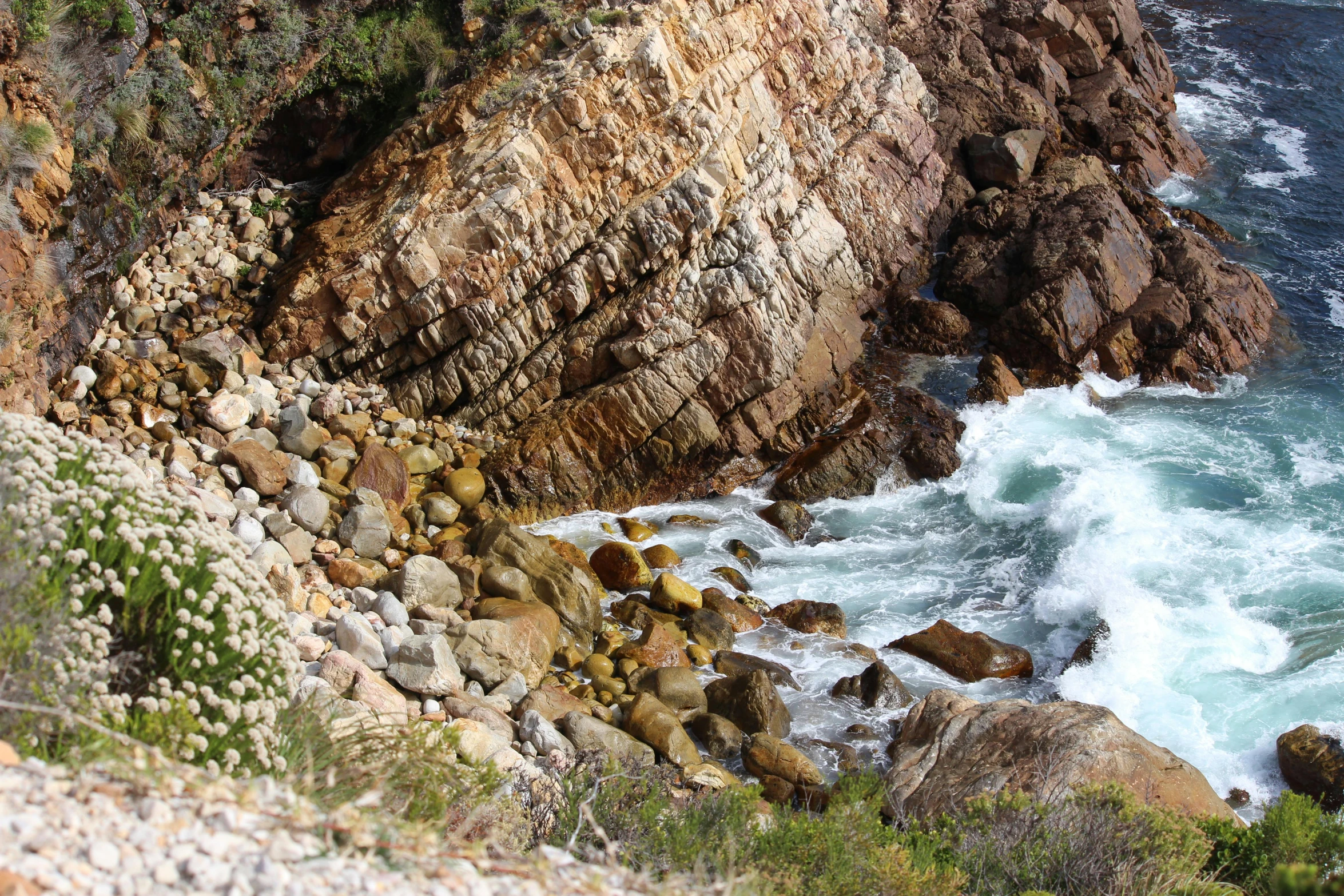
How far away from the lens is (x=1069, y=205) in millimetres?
19109

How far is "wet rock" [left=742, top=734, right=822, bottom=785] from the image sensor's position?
10320 mm

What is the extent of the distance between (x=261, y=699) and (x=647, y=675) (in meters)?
6.67

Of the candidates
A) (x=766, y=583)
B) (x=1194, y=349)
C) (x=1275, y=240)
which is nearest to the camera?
(x=766, y=583)

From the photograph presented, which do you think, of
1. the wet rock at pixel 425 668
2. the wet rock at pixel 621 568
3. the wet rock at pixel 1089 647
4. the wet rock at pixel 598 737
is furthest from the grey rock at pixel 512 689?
the wet rock at pixel 1089 647

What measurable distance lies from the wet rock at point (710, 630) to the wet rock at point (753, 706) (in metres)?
1.09

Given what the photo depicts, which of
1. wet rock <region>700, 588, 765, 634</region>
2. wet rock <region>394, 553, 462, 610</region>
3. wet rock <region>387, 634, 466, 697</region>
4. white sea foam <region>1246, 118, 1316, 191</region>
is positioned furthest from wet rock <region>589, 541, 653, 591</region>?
white sea foam <region>1246, 118, 1316, 191</region>

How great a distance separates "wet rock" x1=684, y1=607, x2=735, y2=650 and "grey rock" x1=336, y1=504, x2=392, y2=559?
4133mm

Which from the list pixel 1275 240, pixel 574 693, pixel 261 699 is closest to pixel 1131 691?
pixel 574 693

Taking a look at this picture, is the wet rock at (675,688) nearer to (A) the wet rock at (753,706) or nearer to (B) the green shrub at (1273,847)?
(A) the wet rock at (753,706)

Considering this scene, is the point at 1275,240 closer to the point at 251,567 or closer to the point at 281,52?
the point at 281,52

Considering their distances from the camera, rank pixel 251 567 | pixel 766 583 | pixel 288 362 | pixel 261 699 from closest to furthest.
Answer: pixel 261 699
pixel 251 567
pixel 766 583
pixel 288 362

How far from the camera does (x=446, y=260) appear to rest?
15016mm

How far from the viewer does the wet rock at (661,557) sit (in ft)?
45.4

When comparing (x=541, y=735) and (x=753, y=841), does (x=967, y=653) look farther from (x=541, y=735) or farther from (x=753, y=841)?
(x=753, y=841)
